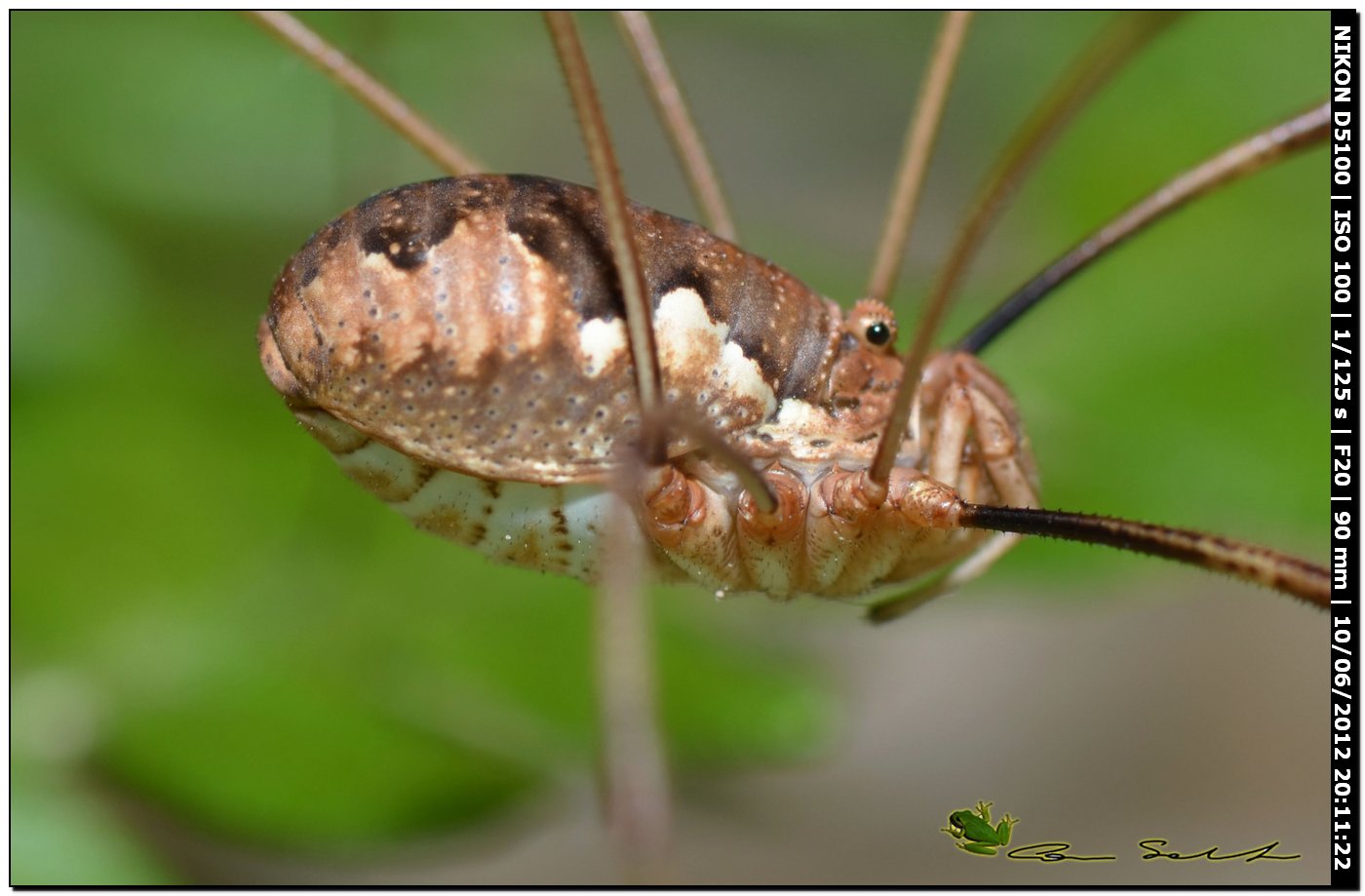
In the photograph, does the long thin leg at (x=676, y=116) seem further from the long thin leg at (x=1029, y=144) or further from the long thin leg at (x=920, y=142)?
the long thin leg at (x=1029, y=144)

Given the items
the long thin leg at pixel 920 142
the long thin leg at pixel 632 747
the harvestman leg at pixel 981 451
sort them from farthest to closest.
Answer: the long thin leg at pixel 920 142, the harvestman leg at pixel 981 451, the long thin leg at pixel 632 747

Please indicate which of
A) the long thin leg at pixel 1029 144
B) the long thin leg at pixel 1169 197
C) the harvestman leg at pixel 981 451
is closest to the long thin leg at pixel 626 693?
the long thin leg at pixel 1029 144

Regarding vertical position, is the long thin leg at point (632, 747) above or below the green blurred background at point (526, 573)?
below

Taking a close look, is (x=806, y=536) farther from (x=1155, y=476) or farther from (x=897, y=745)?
(x=897, y=745)
